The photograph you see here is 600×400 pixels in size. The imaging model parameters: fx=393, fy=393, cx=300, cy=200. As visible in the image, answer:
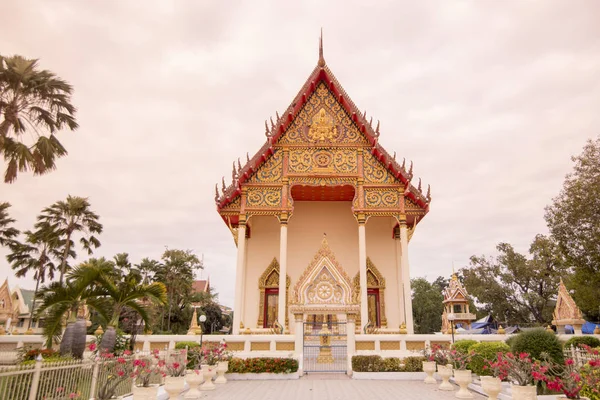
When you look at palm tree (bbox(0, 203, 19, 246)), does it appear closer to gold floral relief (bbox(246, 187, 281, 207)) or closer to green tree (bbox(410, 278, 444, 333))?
gold floral relief (bbox(246, 187, 281, 207))

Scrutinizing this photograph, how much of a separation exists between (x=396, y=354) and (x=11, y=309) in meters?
26.8

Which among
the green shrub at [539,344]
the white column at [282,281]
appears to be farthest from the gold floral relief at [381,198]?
the green shrub at [539,344]

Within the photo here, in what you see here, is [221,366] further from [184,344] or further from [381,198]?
[381,198]

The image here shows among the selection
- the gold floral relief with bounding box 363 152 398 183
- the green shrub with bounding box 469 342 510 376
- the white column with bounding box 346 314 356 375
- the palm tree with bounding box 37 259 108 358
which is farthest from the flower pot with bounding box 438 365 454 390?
the gold floral relief with bounding box 363 152 398 183

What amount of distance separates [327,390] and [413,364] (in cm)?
317

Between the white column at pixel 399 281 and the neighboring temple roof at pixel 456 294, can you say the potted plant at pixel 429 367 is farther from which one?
the neighboring temple roof at pixel 456 294

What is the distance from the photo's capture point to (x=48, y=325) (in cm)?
764

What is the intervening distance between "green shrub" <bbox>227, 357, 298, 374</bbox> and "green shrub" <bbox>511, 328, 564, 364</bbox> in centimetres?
521

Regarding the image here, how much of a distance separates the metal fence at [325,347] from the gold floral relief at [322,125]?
22.3ft

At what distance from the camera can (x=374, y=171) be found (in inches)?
581

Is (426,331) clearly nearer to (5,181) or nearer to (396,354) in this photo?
(396,354)

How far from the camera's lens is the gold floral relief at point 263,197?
14.3 m

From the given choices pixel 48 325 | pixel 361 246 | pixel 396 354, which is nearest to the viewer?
pixel 48 325

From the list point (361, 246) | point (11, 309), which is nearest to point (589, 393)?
point (361, 246)
